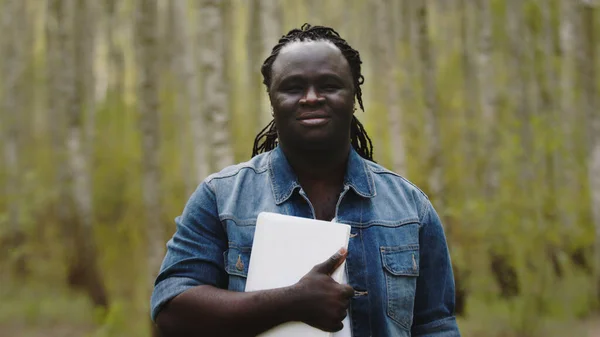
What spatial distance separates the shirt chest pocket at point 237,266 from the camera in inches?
79.0

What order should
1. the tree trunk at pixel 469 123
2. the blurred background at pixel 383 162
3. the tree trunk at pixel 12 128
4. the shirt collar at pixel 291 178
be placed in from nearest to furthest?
the shirt collar at pixel 291 178, the blurred background at pixel 383 162, the tree trunk at pixel 12 128, the tree trunk at pixel 469 123

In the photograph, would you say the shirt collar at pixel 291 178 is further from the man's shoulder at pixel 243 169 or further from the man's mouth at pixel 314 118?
the man's mouth at pixel 314 118

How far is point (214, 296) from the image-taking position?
1902mm

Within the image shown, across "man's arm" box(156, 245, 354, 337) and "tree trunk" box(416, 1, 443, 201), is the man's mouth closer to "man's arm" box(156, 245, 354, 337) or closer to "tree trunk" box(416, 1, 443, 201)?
"man's arm" box(156, 245, 354, 337)

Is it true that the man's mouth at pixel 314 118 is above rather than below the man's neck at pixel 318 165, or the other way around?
above

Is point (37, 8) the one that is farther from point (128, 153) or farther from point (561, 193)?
point (561, 193)

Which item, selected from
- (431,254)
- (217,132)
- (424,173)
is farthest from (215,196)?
(424,173)

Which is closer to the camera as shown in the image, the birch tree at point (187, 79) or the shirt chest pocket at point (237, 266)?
the shirt chest pocket at point (237, 266)

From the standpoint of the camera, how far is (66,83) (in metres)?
11.6

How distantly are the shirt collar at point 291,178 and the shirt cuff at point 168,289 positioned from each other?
1.17 ft

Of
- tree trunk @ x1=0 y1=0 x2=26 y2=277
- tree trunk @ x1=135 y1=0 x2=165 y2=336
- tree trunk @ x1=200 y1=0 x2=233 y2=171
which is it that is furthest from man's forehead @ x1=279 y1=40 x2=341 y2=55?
tree trunk @ x1=0 y1=0 x2=26 y2=277

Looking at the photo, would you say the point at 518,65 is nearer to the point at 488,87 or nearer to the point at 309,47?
the point at 488,87

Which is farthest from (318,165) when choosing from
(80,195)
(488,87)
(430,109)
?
(488,87)

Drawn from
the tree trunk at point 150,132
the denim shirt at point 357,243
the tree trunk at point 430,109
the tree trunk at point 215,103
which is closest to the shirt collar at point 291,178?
the denim shirt at point 357,243
